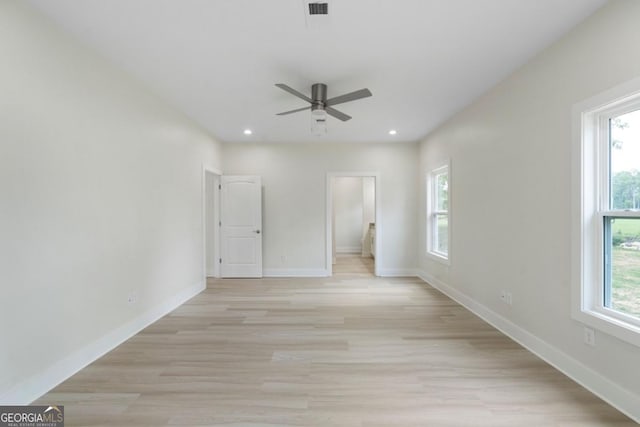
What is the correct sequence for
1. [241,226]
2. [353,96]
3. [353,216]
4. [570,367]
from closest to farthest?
1. [570,367]
2. [353,96]
3. [241,226]
4. [353,216]

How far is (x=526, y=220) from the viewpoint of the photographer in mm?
2807

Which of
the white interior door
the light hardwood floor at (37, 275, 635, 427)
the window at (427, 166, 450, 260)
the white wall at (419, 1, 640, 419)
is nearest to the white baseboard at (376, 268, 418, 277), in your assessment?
the window at (427, 166, 450, 260)

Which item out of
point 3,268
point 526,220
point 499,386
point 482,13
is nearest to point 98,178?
point 3,268

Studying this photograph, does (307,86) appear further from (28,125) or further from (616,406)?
(616,406)

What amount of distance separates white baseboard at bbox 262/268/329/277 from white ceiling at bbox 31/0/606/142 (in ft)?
10.5

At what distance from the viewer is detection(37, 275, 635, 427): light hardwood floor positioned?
74.1 inches

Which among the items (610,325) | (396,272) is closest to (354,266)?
(396,272)

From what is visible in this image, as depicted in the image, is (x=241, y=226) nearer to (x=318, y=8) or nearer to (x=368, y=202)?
(x=318, y=8)

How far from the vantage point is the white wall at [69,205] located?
191 cm

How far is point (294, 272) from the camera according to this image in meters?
5.96

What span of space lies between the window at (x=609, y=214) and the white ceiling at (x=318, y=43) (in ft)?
2.38

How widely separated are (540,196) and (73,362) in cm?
395

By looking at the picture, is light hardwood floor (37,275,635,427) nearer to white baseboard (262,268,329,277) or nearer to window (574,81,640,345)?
window (574,81,640,345)
